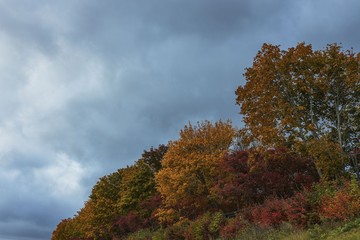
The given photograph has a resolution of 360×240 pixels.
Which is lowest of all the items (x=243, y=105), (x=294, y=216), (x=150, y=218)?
(x=294, y=216)

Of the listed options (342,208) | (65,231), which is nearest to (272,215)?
(342,208)

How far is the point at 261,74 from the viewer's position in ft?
90.0

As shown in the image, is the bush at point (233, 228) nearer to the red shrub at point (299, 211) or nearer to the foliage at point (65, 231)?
the red shrub at point (299, 211)

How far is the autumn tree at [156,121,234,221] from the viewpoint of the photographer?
33500 millimetres

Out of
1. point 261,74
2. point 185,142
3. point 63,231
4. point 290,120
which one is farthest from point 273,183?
point 63,231

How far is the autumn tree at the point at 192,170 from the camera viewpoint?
33.5 metres

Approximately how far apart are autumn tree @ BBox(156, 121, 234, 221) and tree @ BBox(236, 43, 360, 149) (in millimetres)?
7336

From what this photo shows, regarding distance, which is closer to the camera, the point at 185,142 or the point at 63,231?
the point at 185,142

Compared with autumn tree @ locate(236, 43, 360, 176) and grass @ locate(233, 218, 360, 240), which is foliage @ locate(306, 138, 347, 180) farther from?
grass @ locate(233, 218, 360, 240)

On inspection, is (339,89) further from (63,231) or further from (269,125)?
(63,231)

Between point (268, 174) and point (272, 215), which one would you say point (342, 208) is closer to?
point (272, 215)

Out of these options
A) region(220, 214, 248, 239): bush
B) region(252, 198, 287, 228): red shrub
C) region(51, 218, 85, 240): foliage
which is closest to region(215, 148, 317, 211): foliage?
region(220, 214, 248, 239): bush

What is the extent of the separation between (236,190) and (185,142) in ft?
31.1

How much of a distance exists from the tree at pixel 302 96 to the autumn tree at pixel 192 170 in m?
7.34
